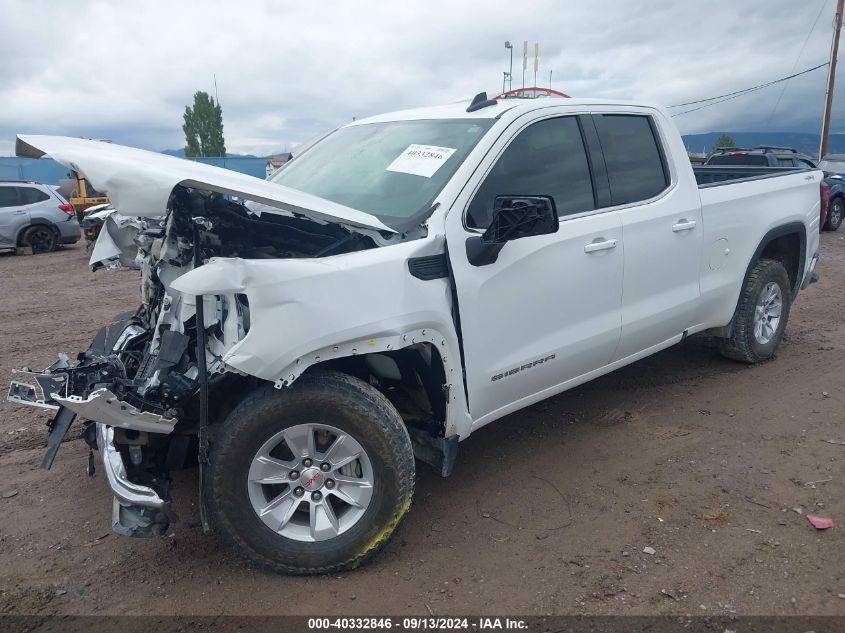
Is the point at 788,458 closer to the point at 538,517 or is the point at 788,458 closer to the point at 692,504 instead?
the point at 692,504

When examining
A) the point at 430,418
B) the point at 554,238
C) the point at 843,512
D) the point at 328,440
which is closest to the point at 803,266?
the point at 843,512

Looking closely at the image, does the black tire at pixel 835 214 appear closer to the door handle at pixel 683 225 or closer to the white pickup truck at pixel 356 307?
the door handle at pixel 683 225

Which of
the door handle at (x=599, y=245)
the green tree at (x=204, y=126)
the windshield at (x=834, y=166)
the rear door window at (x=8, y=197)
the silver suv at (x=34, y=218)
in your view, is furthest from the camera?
the green tree at (x=204, y=126)

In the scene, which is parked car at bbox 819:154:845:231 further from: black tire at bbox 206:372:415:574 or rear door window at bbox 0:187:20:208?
rear door window at bbox 0:187:20:208

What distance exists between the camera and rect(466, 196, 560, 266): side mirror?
120 inches

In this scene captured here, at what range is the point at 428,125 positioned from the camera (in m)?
3.91

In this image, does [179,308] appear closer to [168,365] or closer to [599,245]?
[168,365]

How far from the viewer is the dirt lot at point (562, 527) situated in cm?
290

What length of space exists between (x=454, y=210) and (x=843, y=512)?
2.50 m

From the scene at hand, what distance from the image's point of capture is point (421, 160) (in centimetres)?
362

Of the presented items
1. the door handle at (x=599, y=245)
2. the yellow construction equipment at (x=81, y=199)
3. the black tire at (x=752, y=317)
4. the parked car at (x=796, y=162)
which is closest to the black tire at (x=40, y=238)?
the yellow construction equipment at (x=81, y=199)

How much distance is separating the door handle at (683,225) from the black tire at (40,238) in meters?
14.3

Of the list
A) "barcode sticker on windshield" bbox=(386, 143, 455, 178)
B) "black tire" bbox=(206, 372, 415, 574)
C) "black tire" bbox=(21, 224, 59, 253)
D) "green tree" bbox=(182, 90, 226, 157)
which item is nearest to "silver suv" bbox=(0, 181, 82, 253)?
"black tire" bbox=(21, 224, 59, 253)

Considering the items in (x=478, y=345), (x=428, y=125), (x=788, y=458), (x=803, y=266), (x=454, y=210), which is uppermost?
(x=428, y=125)
